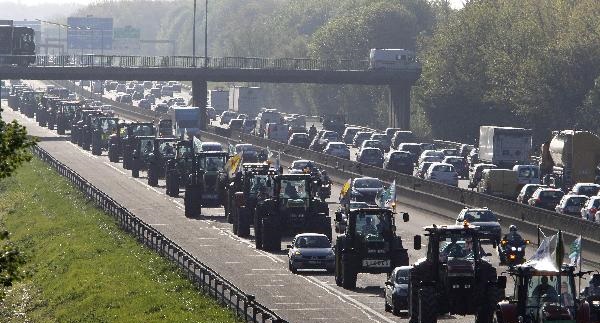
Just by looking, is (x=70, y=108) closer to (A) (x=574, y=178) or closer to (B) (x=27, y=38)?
(B) (x=27, y=38)

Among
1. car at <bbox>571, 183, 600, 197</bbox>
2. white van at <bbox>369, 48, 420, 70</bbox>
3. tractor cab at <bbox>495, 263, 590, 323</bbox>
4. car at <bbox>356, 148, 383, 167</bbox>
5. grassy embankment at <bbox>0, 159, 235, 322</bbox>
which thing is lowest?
grassy embankment at <bbox>0, 159, 235, 322</bbox>

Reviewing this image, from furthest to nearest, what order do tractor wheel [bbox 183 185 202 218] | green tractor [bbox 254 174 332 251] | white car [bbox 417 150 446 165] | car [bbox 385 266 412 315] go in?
white car [bbox 417 150 446 165]
tractor wheel [bbox 183 185 202 218]
green tractor [bbox 254 174 332 251]
car [bbox 385 266 412 315]

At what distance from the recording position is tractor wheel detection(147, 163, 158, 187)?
9188cm

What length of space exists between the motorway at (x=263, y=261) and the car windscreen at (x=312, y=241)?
0.86 meters

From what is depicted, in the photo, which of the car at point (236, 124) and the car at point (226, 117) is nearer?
the car at point (236, 124)

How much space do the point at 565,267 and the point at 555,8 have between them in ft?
357

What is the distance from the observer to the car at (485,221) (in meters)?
60.6

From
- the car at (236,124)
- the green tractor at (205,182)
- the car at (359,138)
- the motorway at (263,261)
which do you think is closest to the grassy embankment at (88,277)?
the motorway at (263,261)

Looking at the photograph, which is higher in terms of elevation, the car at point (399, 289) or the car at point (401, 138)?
the car at point (399, 289)

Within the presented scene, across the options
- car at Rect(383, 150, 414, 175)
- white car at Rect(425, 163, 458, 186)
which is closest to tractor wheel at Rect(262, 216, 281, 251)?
white car at Rect(425, 163, 458, 186)

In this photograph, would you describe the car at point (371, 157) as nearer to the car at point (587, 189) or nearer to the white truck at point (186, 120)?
the white truck at point (186, 120)

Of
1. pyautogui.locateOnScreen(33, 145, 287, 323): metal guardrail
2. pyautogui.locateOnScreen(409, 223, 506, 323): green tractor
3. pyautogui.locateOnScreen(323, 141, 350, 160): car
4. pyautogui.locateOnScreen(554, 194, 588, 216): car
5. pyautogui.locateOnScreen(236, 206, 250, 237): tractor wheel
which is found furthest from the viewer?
pyautogui.locateOnScreen(323, 141, 350, 160): car

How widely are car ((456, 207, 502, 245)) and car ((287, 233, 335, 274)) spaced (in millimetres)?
9704

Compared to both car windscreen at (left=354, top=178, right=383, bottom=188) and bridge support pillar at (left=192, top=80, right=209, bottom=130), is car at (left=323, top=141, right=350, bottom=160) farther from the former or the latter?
bridge support pillar at (left=192, top=80, right=209, bottom=130)
